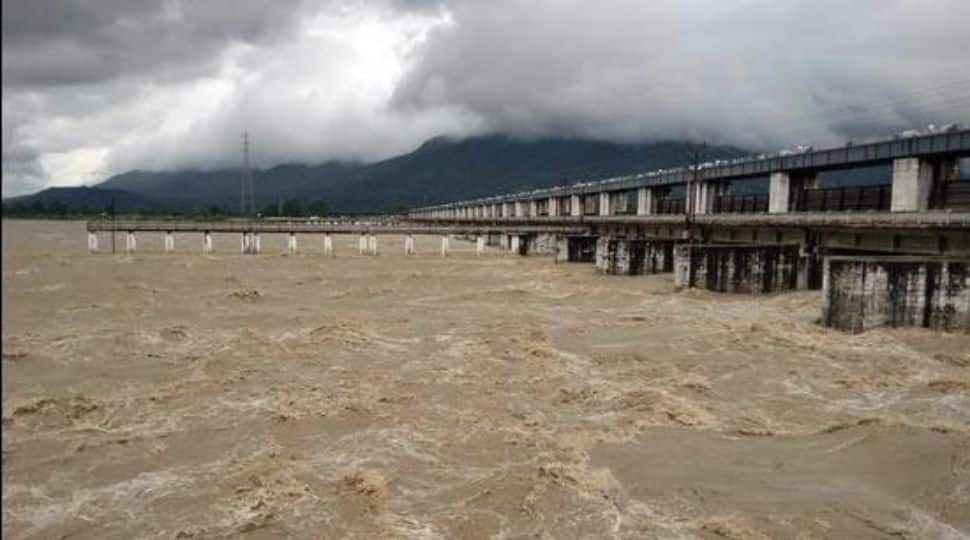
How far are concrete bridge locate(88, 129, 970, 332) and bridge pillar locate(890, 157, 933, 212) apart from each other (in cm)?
7

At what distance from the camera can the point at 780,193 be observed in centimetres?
5806

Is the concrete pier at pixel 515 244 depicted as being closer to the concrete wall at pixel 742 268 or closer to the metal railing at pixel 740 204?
the metal railing at pixel 740 204

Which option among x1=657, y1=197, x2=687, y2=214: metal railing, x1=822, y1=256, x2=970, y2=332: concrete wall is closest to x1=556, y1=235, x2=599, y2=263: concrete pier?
x1=657, y1=197, x2=687, y2=214: metal railing

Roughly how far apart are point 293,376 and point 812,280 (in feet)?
96.8

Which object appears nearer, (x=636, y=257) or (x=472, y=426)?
(x=472, y=426)

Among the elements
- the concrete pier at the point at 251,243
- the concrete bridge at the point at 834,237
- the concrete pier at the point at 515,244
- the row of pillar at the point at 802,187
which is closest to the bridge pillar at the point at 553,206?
the row of pillar at the point at 802,187

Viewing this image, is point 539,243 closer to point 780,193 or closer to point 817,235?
point 780,193

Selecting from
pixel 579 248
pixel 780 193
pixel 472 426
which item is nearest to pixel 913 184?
pixel 780 193

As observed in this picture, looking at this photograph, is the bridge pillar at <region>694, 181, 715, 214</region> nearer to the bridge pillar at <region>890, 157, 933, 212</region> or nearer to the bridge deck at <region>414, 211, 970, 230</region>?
the bridge deck at <region>414, 211, 970, 230</region>

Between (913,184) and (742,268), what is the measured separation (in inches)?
587

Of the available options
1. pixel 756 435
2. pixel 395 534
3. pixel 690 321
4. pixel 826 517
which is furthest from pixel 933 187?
pixel 395 534

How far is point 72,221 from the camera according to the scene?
17425 cm

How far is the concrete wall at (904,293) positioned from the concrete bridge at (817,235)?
0.03m

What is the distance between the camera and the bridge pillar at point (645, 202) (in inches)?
3295
